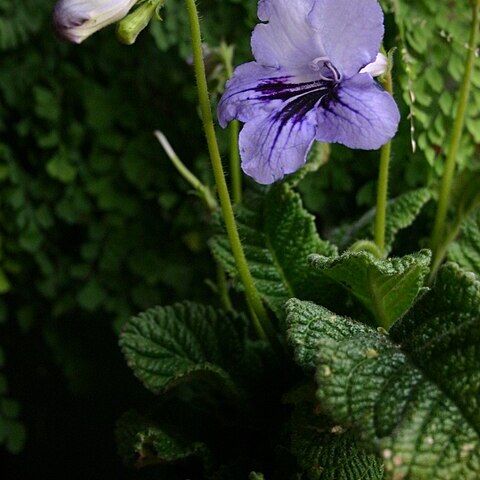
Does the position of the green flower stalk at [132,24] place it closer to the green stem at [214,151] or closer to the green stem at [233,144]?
the green stem at [214,151]

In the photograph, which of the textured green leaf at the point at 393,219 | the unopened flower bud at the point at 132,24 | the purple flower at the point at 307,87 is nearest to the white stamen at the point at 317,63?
the purple flower at the point at 307,87

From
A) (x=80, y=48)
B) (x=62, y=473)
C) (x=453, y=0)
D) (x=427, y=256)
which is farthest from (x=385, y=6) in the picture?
(x=62, y=473)

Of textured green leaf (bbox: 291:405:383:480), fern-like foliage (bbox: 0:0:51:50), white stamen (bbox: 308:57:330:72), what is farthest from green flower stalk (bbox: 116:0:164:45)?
fern-like foliage (bbox: 0:0:51:50)

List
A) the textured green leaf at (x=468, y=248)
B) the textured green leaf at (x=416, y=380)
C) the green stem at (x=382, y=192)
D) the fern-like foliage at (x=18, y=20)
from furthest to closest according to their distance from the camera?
the fern-like foliage at (x=18, y=20)
the textured green leaf at (x=468, y=248)
the green stem at (x=382, y=192)
the textured green leaf at (x=416, y=380)

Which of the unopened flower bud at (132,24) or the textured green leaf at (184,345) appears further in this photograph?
the textured green leaf at (184,345)

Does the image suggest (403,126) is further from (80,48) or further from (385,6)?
(80,48)

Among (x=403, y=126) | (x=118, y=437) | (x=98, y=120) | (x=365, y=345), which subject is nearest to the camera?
(x=365, y=345)

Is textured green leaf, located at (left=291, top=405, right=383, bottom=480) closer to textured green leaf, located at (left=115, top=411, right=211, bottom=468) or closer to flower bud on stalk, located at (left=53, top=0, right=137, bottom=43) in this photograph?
textured green leaf, located at (left=115, top=411, right=211, bottom=468)
